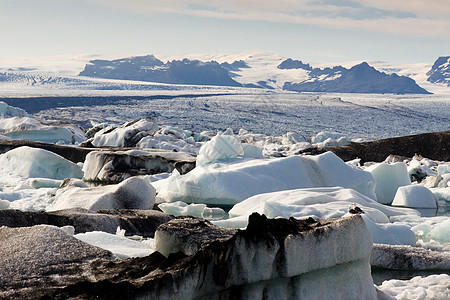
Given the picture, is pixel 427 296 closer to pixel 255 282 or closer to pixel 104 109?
pixel 255 282

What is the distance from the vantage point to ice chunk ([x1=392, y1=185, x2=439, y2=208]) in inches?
506

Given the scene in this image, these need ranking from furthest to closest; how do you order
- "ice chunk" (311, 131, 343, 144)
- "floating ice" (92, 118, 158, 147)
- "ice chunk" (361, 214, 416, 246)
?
"ice chunk" (311, 131, 343, 144) → "floating ice" (92, 118, 158, 147) → "ice chunk" (361, 214, 416, 246)

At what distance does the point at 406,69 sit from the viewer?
176125 mm

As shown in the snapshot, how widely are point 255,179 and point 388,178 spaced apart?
4.14 meters

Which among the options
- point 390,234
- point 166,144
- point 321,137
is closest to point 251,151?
point 390,234

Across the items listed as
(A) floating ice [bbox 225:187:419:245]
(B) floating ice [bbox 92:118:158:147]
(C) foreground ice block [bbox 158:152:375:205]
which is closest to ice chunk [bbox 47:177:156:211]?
(A) floating ice [bbox 225:187:419:245]

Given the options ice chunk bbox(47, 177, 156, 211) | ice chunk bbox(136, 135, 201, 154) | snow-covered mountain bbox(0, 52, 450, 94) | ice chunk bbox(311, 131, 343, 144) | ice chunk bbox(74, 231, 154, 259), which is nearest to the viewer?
ice chunk bbox(74, 231, 154, 259)

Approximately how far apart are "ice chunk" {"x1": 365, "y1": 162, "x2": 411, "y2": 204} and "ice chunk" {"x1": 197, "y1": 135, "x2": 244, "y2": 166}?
3.76 m

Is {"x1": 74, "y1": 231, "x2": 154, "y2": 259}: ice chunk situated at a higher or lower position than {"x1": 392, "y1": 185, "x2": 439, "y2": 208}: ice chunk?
Result: higher

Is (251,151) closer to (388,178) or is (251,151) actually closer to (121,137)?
(388,178)

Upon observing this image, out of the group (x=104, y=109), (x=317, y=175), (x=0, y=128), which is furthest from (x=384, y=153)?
(x=104, y=109)

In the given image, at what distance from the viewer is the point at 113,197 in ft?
31.9

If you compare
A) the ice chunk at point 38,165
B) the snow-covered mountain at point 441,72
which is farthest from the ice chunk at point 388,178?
the snow-covered mountain at point 441,72

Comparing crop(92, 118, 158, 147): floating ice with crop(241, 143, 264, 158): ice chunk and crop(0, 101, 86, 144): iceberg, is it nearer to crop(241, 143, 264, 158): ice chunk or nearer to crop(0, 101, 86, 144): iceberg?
crop(0, 101, 86, 144): iceberg
